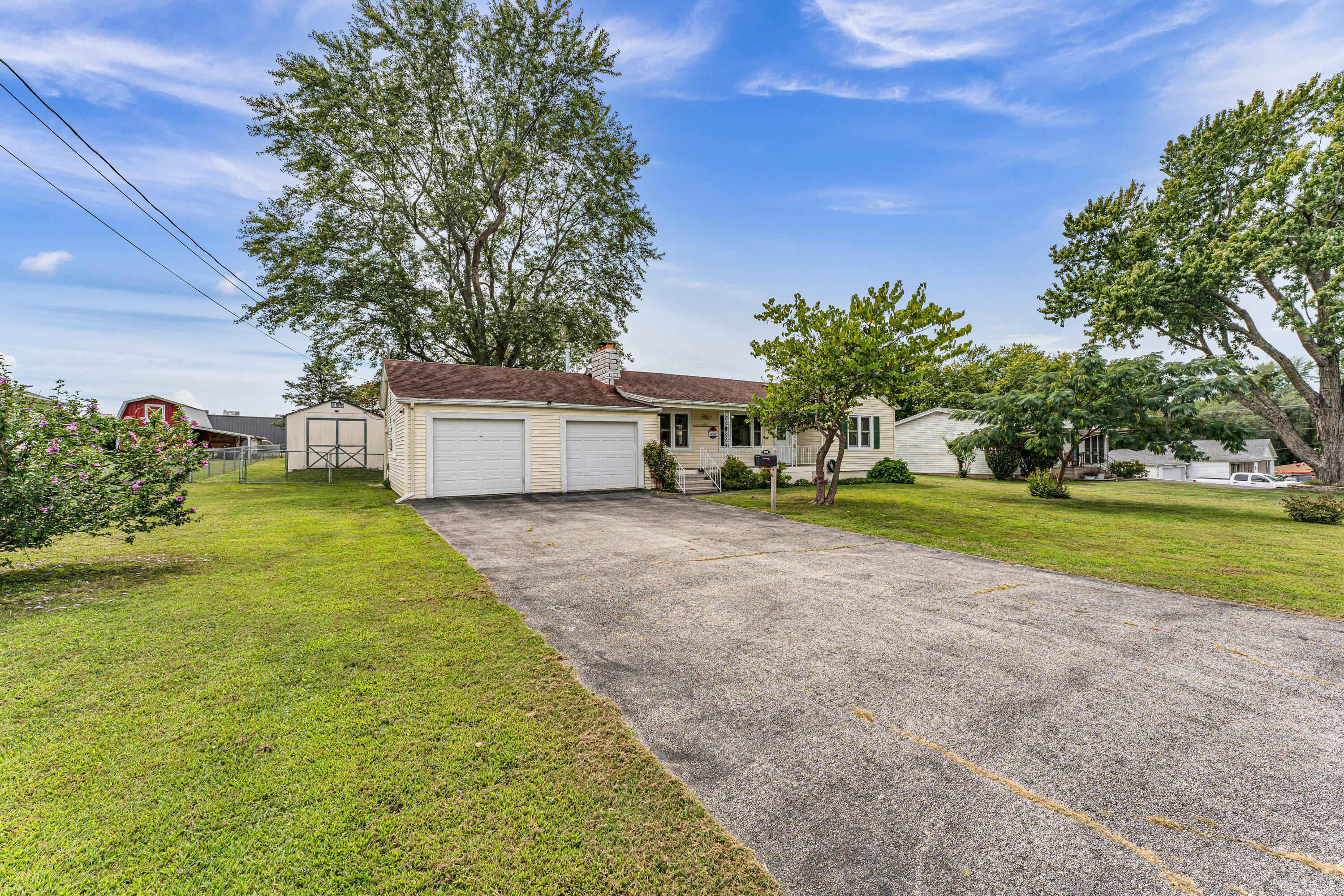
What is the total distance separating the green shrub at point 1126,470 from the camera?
27922 millimetres

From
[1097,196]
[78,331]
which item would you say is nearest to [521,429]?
[78,331]

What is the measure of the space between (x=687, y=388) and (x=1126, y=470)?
85.6 ft

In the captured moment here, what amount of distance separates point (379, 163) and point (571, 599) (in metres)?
23.9

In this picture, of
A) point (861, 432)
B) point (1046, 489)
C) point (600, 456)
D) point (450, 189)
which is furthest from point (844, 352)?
point (450, 189)

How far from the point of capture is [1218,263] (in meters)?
18.9

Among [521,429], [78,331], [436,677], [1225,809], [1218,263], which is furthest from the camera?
[1218,263]

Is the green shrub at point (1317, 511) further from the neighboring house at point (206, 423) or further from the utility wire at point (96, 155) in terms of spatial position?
the neighboring house at point (206, 423)

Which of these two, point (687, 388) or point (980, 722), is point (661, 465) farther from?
point (980, 722)

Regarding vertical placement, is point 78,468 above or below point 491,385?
below

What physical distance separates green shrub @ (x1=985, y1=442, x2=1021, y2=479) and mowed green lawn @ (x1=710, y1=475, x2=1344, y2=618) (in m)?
4.99

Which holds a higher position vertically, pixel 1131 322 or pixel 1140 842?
pixel 1131 322

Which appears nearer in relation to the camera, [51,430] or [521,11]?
[51,430]

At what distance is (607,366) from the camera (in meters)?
17.3

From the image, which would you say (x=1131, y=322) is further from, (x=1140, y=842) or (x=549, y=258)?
(x=1140, y=842)
